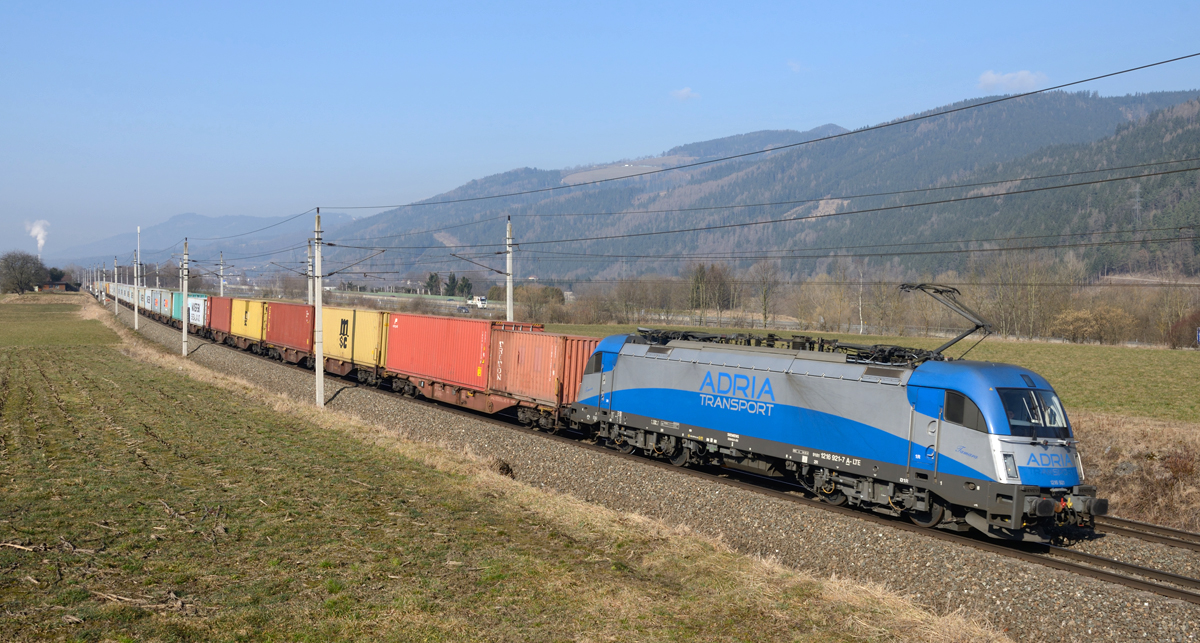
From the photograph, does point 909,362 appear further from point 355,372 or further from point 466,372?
point 355,372

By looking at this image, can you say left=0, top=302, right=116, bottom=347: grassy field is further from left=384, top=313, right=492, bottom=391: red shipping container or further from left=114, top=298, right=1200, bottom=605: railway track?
left=114, top=298, right=1200, bottom=605: railway track

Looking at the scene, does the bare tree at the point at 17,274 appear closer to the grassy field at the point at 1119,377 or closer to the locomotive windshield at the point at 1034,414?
the grassy field at the point at 1119,377

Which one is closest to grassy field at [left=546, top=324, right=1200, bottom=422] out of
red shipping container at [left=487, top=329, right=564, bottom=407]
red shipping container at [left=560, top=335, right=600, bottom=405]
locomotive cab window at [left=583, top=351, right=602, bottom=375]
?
locomotive cab window at [left=583, top=351, right=602, bottom=375]

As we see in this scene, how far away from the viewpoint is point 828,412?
16.2m

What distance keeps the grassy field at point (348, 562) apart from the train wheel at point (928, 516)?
4073mm

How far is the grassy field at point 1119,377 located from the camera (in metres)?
27.2

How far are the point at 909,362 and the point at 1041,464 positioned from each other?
3.31 m

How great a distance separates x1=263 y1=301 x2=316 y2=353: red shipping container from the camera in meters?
41.8

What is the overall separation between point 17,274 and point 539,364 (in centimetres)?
18142

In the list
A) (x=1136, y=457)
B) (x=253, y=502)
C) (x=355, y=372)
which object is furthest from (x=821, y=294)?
(x=253, y=502)

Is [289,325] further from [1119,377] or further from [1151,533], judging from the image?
[1119,377]

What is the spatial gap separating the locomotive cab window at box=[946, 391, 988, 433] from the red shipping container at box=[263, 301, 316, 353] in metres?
35.3

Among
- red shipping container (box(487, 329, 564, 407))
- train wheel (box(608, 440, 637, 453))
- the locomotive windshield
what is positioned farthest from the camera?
red shipping container (box(487, 329, 564, 407))

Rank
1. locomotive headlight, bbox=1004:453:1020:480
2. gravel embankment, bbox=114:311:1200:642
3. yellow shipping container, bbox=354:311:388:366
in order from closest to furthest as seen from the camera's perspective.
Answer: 1. gravel embankment, bbox=114:311:1200:642
2. locomotive headlight, bbox=1004:453:1020:480
3. yellow shipping container, bbox=354:311:388:366
